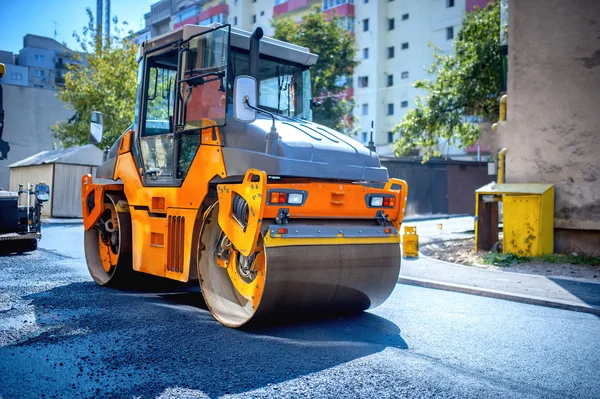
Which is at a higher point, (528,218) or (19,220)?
(528,218)

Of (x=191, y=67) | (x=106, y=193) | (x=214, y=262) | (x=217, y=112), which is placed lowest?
(x=214, y=262)

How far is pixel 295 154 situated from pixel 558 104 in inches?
314

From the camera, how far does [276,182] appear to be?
5.86m

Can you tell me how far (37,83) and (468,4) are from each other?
52.4 meters

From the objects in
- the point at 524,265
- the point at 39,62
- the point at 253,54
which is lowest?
the point at 524,265

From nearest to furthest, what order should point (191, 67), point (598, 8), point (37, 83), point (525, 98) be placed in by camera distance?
point (191, 67), point (598, 8), point (525, 98), point (37, 83)

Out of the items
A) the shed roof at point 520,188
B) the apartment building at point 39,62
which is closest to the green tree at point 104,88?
the shed roof at point 520,188

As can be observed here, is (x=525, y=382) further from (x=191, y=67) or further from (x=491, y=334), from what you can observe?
(x=191, y=67)

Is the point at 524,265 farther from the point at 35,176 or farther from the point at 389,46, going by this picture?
the point at 389,46

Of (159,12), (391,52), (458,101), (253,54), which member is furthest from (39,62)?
(253,54)

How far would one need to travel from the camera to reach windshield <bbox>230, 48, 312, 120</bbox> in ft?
23.2

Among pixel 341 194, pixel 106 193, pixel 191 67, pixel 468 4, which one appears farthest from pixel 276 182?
pixel 468 4

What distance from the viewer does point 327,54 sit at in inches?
1161

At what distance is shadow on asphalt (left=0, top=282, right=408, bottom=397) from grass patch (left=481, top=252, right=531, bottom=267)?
17.7 ft
